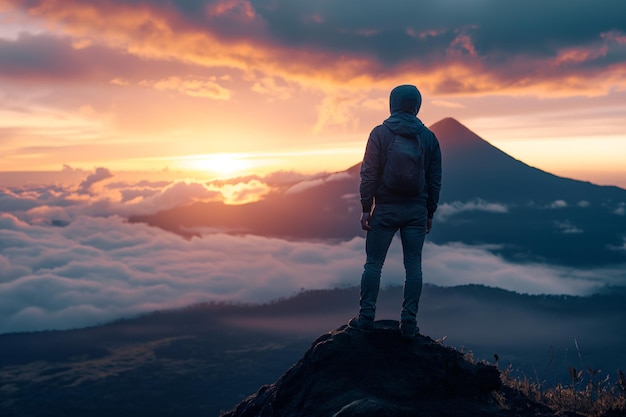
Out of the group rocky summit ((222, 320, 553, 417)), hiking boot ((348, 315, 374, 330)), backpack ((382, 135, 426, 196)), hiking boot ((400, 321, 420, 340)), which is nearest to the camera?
rocky summit ((222, 320, 553, 417))

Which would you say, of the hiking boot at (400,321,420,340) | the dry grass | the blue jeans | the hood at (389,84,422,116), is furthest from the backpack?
the dry grass

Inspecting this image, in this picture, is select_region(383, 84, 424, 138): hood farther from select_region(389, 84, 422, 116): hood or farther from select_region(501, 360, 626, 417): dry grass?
select_region(501, 360, 626, 417): dry grass

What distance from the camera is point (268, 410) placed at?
325 inches

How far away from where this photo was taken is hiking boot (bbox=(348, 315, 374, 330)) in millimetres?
8109

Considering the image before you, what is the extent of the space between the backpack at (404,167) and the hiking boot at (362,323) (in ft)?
6.44

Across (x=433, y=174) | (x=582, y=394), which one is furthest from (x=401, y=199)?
(x=582, y=394)

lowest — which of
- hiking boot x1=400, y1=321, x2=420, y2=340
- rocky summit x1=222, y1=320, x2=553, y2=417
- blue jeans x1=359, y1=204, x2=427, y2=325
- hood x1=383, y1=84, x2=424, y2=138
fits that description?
rocky summit x1=222, y1=320, x2=553, y2=417

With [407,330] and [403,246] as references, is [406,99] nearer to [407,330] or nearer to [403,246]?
[403,246]

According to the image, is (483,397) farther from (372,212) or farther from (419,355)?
(372,212)

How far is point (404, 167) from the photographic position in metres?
7.45

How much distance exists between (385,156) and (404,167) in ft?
1.15

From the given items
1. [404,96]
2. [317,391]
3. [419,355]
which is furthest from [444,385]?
[404,96]

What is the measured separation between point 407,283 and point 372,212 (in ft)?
3.73

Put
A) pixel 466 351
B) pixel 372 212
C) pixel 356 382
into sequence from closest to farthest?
pixel 356 382 → pixel 372 212 → pixel 466 351
